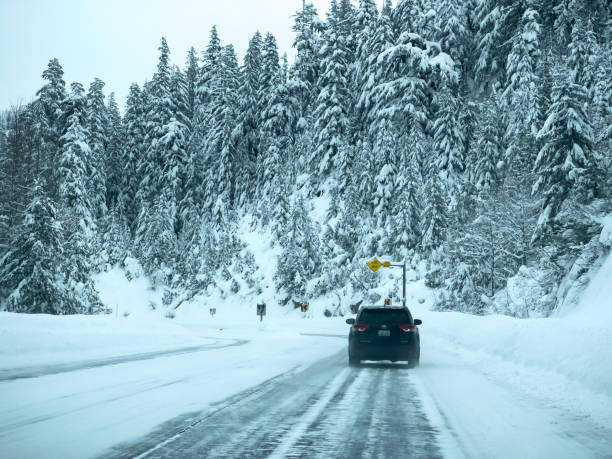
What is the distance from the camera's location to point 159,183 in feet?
226

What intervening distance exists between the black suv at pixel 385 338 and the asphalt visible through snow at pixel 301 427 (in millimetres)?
3979

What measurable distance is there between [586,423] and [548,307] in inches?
898

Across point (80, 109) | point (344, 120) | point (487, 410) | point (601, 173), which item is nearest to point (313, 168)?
point (344, 120)

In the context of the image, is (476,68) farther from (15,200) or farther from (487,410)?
(487,410)

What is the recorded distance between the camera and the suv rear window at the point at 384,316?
15.4m

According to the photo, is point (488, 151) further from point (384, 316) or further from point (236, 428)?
point (236, 428)

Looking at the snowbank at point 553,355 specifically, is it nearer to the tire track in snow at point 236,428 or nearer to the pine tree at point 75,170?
the tire track in snow at point 236,428

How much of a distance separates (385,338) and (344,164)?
4645 centimetres

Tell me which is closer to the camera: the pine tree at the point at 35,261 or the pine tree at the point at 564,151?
the pine tree at the point at 564,151

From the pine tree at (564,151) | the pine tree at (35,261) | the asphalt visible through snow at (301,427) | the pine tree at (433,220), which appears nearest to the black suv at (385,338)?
the asphalt visible through snow at (301,427)

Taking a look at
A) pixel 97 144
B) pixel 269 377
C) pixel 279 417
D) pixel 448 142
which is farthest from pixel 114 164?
pixel 279 417

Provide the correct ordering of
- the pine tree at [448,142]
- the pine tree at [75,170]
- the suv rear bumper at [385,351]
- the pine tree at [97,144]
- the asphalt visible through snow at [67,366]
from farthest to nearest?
1. the pine tree at [97,144]
2. the pine tree at [448,142]
3. the pine tree at [75,170]
4. the suv rear bumper at [385,351]
5. the asphalt visible through snow at [67,366]

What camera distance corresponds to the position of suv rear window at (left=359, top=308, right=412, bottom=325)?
15.4 meters

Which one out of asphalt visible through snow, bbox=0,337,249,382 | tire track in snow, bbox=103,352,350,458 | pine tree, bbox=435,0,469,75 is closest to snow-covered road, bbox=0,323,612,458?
tire track in snow, bbox=103,352,350,458
